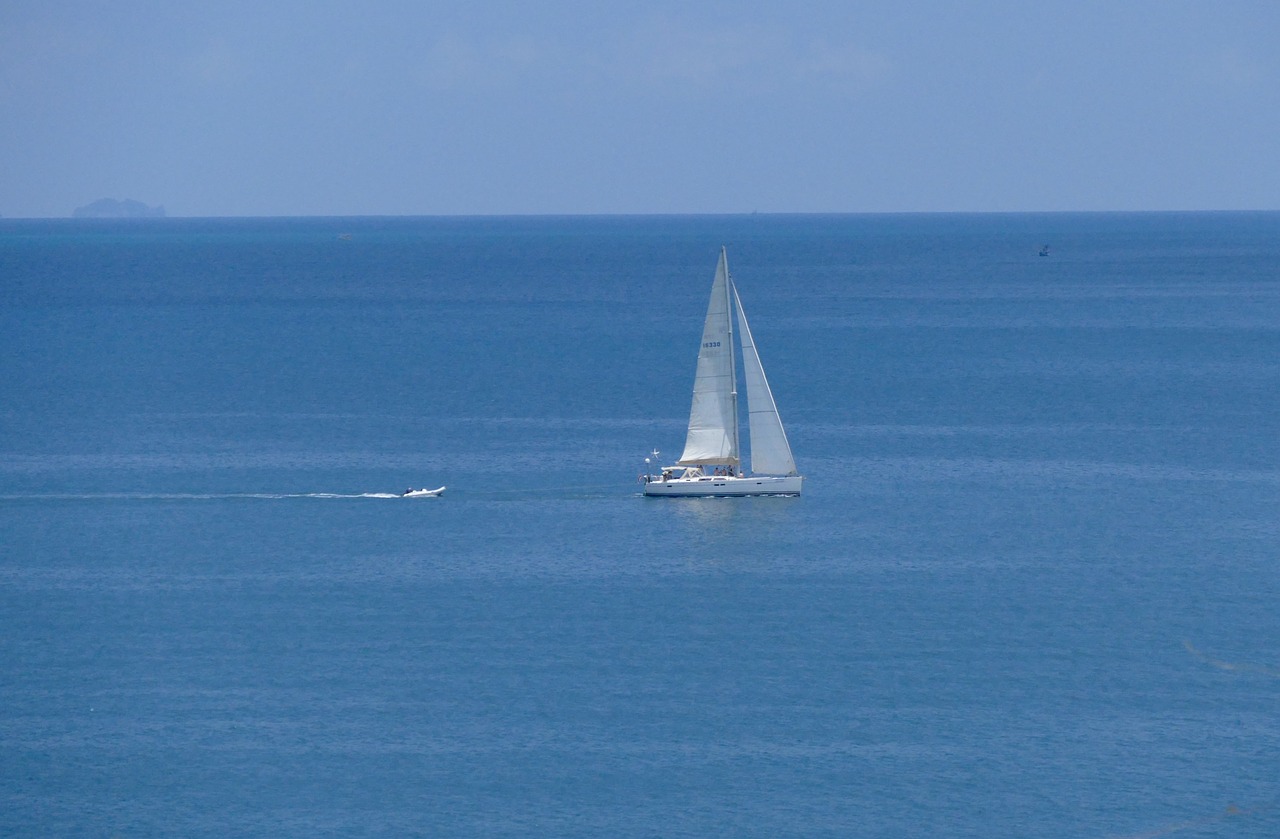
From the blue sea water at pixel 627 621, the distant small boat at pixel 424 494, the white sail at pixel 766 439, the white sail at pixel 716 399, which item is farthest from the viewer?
the white sail at pixel 716 399

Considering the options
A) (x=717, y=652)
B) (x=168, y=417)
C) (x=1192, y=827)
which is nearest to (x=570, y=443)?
(x=168, y=417)

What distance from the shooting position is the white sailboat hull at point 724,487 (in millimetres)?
88125

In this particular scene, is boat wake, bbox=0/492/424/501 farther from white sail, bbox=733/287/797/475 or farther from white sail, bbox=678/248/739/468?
white sail, bbox=733/287/797/475

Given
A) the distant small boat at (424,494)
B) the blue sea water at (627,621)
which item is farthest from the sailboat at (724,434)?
the distant small boat at (424,494)

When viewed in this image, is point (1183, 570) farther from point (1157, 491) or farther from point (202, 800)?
point (202, 800)

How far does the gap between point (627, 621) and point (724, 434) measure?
75.8 feet

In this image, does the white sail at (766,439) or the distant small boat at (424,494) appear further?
the white sail at (766,439)

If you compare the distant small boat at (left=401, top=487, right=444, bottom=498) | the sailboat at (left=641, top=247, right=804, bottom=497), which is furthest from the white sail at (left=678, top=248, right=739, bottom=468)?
the distant small boat at (left=401, top=487, right=444, bottom=498)

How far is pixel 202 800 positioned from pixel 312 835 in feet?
14.4

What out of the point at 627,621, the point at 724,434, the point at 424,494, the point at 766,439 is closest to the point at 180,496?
the point at 424,494

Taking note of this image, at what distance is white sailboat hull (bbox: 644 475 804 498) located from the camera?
88.1 meters

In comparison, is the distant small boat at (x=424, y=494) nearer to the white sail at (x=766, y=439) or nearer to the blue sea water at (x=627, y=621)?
the blue sea water at (x=627, y=621)

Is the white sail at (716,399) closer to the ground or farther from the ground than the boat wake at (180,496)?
farther from the ground

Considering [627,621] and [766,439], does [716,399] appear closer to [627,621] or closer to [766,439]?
[766,439]
